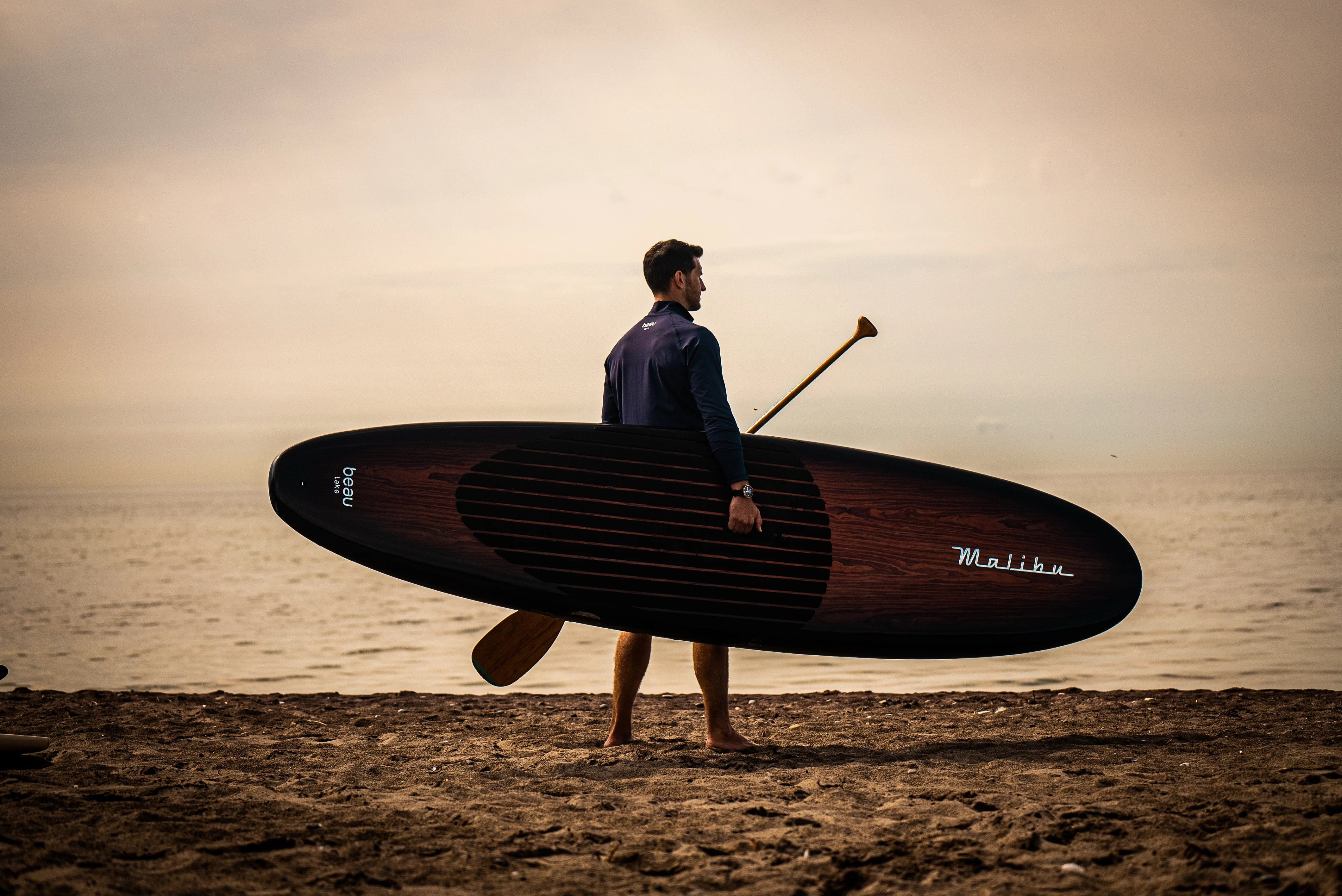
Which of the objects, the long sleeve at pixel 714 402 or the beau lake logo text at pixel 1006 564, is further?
the beau lake logo text at pixel 1006 564

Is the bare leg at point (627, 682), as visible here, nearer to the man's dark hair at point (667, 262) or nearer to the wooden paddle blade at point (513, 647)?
the wooden paddle blade at point (513, 647)

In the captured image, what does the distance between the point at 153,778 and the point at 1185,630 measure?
19.7 ft

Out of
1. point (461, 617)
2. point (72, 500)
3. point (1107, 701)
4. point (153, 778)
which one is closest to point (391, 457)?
point (153, 778)

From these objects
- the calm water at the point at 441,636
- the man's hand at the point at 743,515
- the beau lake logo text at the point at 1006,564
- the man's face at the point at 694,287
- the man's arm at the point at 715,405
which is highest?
the man's face at the point at 694,287

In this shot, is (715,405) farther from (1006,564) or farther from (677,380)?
(1006,564)

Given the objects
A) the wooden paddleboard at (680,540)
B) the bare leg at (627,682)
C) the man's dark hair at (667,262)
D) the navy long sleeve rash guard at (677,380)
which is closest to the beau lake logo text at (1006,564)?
the wooden paddleboard at (680,540)

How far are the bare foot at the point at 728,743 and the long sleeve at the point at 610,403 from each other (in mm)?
1106

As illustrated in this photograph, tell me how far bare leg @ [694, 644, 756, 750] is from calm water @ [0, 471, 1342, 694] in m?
1.86

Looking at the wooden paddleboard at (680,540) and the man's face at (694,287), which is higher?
the man's face at (694,287)

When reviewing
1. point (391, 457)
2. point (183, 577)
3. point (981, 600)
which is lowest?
point (183, 577)

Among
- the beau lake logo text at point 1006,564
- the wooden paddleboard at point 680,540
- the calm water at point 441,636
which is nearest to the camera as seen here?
the wooden paddleboard at point 680,540

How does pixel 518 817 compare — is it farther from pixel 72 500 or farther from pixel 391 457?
pixel 72 500

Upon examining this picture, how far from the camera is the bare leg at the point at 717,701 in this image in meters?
2.98

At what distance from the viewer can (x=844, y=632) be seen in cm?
330
